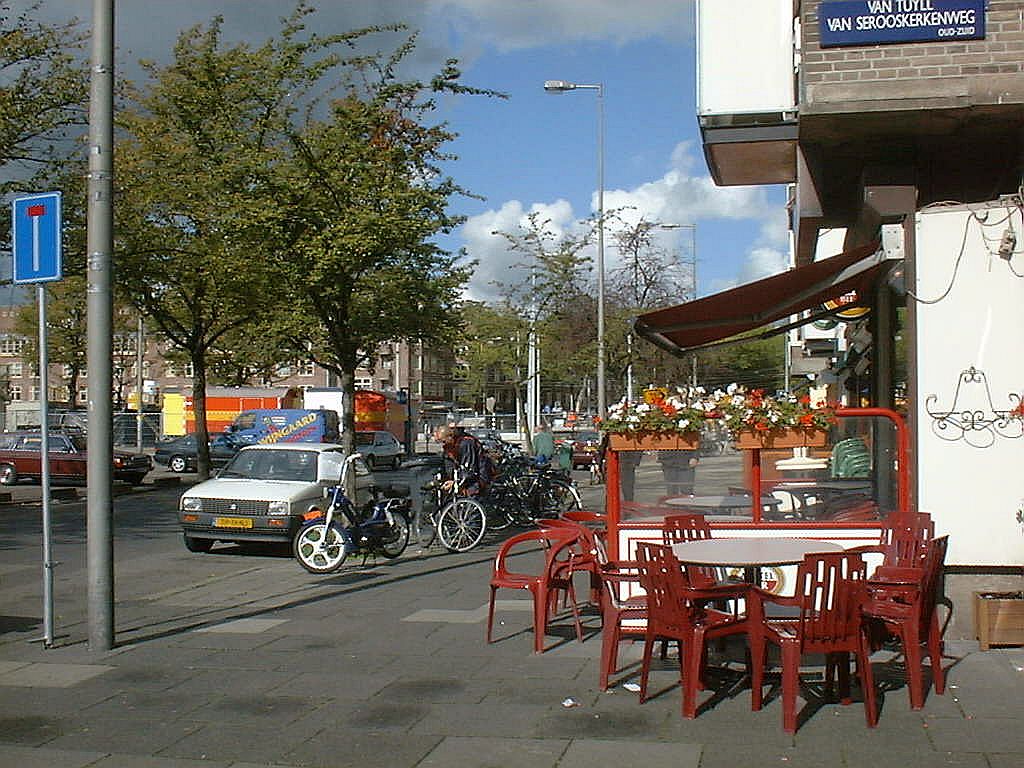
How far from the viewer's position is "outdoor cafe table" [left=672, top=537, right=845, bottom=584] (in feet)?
22.9

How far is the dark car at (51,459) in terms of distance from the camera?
103 feet

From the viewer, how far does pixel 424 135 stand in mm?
17281

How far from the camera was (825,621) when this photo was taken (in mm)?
6492

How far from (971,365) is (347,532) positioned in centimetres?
768

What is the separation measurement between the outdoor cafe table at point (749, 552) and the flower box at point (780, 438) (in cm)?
82

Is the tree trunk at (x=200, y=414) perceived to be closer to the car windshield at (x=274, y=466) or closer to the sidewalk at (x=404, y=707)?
the car windshield at (x=274, y=466)

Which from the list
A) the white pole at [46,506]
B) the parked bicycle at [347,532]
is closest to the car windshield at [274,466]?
the parked bicycle at [347,532]

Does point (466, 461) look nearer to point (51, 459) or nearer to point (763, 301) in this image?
point (763, 301)

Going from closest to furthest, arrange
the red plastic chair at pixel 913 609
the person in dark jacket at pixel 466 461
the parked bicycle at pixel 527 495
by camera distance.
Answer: the red plastic chair at pixel 913 609 < the person in dark jacket at pixel 466 461 < the parked bicycle at pixel 527 495

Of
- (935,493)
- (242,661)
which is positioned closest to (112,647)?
(242,661)

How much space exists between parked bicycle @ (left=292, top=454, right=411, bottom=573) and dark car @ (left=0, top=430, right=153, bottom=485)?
18.1m

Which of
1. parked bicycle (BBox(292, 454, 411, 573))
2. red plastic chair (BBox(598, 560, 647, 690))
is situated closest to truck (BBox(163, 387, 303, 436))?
parked bicycle (BBox(292, 454, 411, 573))

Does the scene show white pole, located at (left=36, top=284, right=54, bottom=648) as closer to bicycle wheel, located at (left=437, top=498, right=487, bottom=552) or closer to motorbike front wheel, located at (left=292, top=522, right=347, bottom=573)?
motorbike front wheel, located at (left=292, top=522, right=347, bottom=573)

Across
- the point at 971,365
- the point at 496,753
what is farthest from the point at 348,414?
the point at 496,753
